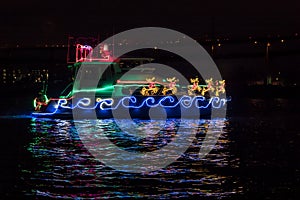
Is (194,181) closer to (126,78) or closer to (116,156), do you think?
(116,156)

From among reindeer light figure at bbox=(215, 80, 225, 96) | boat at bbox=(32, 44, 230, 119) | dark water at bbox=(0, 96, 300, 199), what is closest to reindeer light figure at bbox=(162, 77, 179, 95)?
boat at bbox=(32, 44, 230, 119)

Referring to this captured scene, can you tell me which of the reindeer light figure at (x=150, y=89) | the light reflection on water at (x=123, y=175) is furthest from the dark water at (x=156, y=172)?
the reindeer light figure at (x=150, y=89)

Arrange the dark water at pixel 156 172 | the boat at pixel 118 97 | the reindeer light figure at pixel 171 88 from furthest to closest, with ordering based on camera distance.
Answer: the reindeer light figure at pixel 171 88, the boat at pixel 118 97, the dark water at pixel 156 172

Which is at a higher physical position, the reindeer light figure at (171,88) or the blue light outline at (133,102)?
the reindeer light figure at (171,88)

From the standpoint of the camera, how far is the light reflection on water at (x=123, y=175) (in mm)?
11820

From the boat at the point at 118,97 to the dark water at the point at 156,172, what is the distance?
A: 8.91 meters

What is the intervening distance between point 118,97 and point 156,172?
17915 millimetres

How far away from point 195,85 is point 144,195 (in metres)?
24.4

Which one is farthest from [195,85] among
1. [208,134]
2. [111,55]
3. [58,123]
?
[208,134]

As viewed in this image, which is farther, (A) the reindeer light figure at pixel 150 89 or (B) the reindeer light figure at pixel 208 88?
(B) the reindeer light figure at pixel 208 88

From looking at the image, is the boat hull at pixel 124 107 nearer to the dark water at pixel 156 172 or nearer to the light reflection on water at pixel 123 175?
the dark water at pixel 156 172

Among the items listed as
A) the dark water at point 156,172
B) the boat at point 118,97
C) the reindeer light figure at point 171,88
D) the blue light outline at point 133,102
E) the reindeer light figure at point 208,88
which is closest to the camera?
the dark water at point 156,172

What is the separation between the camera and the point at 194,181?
1289cm

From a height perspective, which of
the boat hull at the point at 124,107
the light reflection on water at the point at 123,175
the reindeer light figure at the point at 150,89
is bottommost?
the light reflection on water at the point at 123,175
